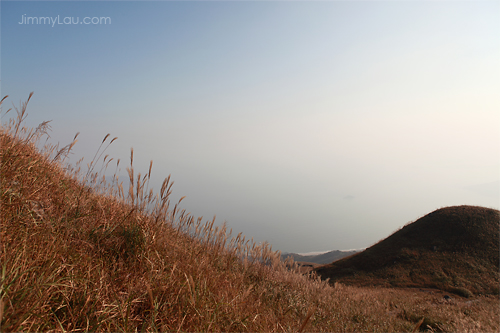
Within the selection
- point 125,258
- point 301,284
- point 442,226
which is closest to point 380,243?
point 442,226

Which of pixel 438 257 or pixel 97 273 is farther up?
pixel 438 257

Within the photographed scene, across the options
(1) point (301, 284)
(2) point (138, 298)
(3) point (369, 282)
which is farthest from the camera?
(3) point (369, 282)

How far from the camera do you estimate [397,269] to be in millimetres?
23734

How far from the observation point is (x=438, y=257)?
24359 mm

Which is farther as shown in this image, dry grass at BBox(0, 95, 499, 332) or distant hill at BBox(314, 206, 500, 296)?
distant hill at BBox(314, 206, 500, 296)

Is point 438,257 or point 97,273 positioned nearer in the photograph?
point 97,273

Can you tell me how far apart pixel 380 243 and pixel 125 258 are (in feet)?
111

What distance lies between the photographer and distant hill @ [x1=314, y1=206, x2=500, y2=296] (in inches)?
827

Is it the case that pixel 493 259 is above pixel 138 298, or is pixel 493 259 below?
above

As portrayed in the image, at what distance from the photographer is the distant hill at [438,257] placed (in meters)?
21.0

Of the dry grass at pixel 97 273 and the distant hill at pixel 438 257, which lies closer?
the dry grass at pixel 97 273

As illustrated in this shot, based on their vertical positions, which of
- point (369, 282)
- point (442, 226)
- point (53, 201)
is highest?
point (442, 226)

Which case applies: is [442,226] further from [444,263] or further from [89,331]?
[89,331]

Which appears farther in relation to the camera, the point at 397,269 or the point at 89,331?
the point at 397,269
